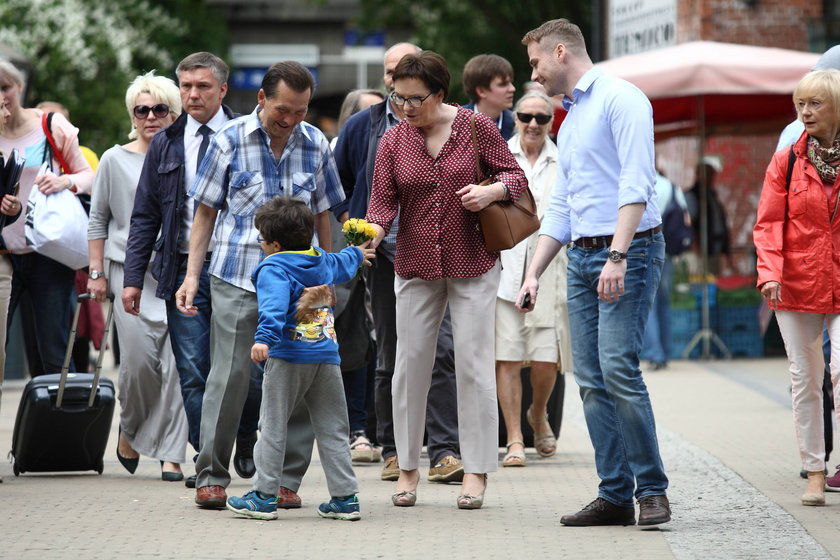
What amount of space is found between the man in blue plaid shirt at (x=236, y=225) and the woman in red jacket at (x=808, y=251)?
2.15m

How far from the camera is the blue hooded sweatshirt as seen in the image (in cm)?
614

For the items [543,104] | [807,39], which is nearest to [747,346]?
[807,39]

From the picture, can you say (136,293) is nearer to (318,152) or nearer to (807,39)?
(318,152)

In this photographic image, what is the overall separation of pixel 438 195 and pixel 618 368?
128cm

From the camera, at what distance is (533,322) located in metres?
8.88

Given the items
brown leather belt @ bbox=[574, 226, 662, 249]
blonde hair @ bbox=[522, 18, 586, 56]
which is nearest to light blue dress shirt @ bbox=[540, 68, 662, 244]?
brown leather belt @ bbox=[574, 226, 662, 249]

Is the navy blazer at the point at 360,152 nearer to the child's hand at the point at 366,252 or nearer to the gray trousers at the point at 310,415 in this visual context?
the child's hand at the point at 366,252

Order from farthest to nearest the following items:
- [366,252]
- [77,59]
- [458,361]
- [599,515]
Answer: [77,59] < [458,361] < [366,252] < [599,515]

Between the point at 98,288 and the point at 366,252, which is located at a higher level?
the point at 366,252

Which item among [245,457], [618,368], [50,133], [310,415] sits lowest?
[245,457]

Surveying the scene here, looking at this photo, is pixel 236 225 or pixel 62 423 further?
pixel 62 423

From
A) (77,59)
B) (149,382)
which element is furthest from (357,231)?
(77,59)

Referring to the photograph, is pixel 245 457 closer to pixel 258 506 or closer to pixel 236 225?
pixel 258 506

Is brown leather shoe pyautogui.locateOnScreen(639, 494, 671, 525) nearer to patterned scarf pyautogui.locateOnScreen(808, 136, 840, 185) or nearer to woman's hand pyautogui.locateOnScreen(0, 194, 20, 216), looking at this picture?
patterned scarf pyautogui.locateOnScreen(808, 136, 840, 185)
